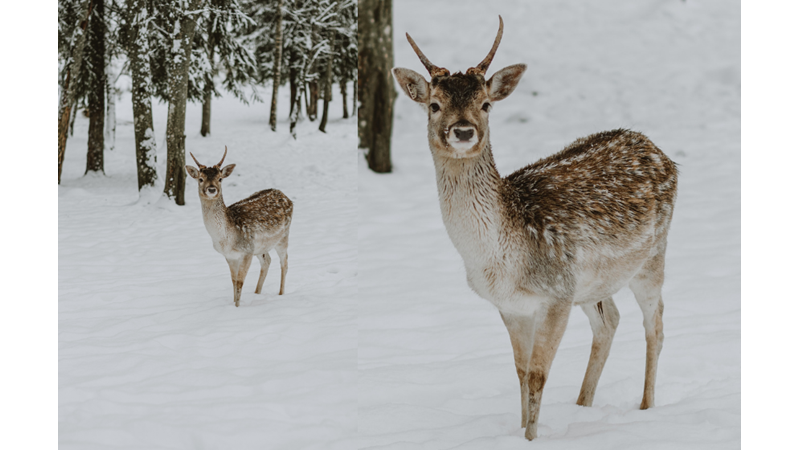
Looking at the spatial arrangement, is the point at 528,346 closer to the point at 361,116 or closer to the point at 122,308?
the point at 122,308

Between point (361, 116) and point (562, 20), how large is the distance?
13.5 ft

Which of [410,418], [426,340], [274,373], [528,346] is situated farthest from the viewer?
[426,340]

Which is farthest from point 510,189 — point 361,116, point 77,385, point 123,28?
point 361,116

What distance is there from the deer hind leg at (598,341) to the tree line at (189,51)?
1854mm

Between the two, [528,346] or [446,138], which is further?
[528,346]

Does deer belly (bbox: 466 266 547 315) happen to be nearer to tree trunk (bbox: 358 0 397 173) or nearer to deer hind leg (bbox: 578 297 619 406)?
deer hind leg (bbox: 578 297 619 406)

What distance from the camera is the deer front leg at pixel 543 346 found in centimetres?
221

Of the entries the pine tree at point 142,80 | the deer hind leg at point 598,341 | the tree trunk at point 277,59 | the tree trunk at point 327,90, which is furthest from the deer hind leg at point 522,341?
the pine tree at point 142,80

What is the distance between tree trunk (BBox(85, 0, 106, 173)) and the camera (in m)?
3.73

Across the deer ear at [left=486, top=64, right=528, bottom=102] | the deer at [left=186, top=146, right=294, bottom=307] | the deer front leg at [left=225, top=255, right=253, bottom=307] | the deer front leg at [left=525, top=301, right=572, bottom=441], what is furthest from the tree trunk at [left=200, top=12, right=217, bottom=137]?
the deer front leg at [left=525, top=301, right=572, bottom=441]

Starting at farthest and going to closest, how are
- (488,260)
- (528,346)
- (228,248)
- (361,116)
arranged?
(361,116) → (228,248) → (528,346) → (488,260)

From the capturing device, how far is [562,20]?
8.35 m

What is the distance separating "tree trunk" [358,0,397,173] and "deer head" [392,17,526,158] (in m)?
2.80

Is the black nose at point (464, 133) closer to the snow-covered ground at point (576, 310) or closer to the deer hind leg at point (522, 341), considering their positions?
the deer hind leg at point (522, 341)
